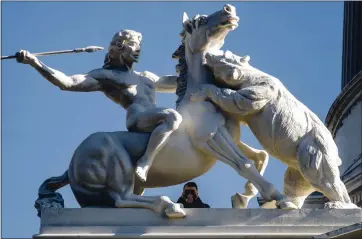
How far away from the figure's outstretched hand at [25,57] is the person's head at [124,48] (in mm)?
1289

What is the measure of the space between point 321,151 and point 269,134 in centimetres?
74

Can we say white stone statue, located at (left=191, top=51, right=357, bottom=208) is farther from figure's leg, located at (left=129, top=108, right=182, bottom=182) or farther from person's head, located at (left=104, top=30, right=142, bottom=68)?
person's head, located at (left=104, top=30, right=142, bottom=68)

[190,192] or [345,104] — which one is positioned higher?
[345,104]

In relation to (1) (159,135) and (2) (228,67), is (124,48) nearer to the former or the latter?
(2) (228,67)

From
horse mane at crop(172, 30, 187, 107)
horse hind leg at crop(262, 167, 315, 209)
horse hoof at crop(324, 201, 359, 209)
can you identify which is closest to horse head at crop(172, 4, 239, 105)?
horse mane at crop(172, 30, 187, 107)

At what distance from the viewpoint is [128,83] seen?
93.5 feet

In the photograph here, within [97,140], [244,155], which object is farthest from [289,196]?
[97,140]

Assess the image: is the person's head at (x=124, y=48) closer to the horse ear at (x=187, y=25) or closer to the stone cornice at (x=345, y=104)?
the horse ear at (x=187, y=25)

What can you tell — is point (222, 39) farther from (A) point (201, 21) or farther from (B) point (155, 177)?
(B) point (155, 177)

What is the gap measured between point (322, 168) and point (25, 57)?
429 centimetres

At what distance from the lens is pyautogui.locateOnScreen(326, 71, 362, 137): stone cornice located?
48.7 meters

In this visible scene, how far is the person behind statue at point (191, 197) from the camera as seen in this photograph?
2788 cm

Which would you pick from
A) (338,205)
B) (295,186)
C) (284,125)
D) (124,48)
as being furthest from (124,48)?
Answer: (338,205)

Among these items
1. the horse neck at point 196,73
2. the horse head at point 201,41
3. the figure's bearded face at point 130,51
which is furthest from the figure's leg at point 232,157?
the figure's bearded face at point 130,51
